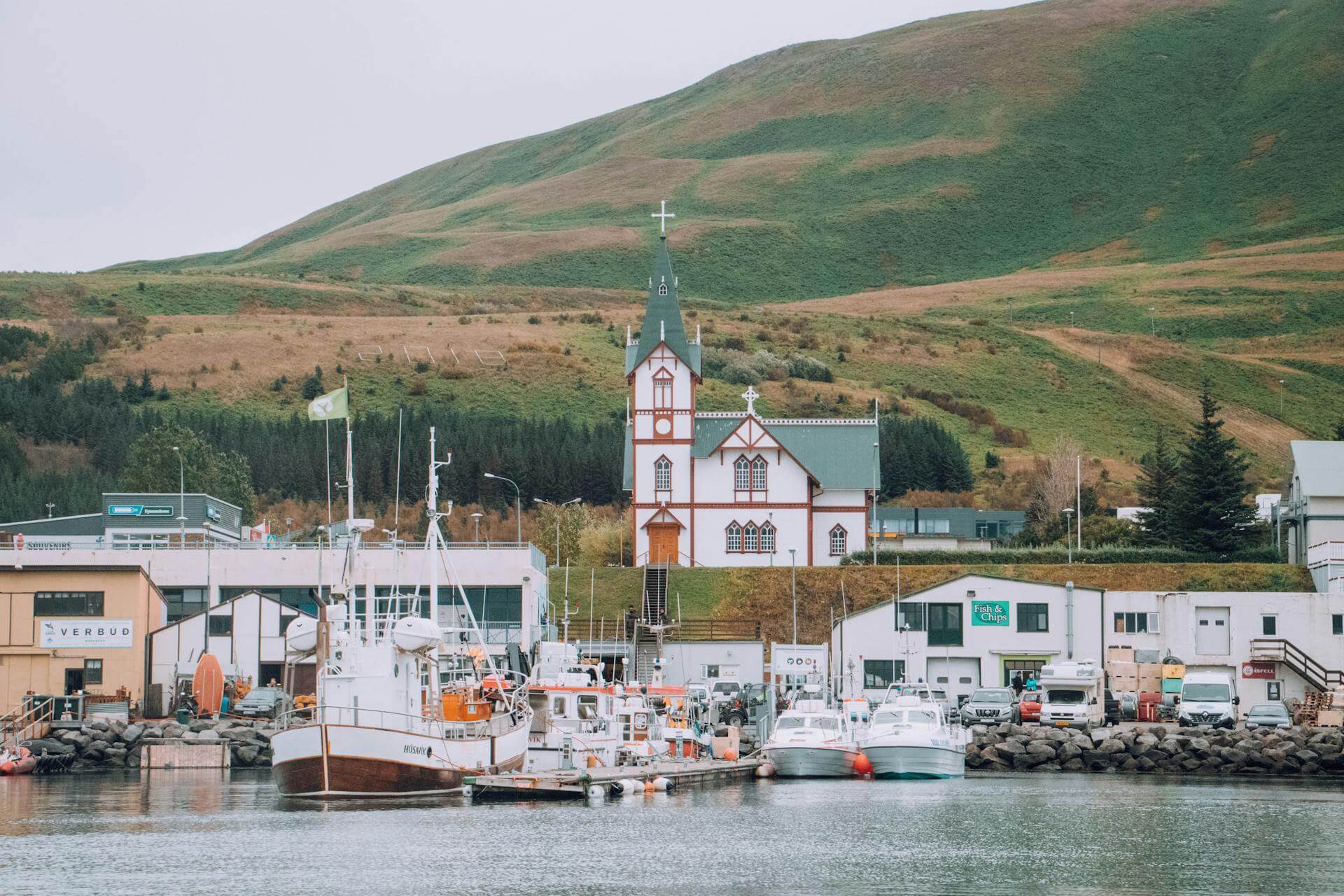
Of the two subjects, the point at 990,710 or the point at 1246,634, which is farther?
the point at 1246,634

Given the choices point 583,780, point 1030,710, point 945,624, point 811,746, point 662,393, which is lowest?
point 583,780

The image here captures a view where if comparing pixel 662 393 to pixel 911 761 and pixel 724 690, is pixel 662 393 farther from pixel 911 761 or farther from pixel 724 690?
pixel 911 761

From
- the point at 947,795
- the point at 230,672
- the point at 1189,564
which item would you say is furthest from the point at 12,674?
the point at 1189,564

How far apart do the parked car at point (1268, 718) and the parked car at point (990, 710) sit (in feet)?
28.1

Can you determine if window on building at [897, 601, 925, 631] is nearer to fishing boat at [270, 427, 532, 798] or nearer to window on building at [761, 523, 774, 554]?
window on building at [761, 523, 774, 554]

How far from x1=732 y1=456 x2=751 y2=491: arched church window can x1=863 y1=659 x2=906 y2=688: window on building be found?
19041mm

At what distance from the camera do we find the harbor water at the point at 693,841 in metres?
39.2

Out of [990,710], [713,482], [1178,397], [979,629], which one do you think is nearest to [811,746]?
[990,710]

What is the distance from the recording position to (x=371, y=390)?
152375 millimetres

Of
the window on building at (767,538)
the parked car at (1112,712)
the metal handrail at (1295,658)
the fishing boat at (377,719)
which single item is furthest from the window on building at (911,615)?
the fishing boat at (377,719)

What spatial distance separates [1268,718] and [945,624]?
14.8 meters

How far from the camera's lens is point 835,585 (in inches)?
3455

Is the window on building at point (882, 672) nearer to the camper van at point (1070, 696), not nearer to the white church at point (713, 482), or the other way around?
the camper van at point (1070, 696)

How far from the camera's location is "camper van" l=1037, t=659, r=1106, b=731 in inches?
2761
